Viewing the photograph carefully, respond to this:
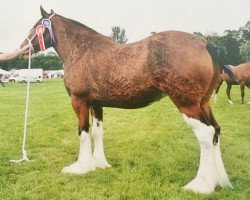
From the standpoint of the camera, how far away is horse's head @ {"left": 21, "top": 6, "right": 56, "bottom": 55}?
27.0 feet

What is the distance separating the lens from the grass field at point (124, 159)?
6543 millimetres

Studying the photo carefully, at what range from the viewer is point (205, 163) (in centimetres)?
650

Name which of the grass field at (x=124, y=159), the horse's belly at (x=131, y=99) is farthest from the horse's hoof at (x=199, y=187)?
the horse's belly at (x=131, y=99)

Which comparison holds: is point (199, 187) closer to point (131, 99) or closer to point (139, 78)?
point (131, 99)

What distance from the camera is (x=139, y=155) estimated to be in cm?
923

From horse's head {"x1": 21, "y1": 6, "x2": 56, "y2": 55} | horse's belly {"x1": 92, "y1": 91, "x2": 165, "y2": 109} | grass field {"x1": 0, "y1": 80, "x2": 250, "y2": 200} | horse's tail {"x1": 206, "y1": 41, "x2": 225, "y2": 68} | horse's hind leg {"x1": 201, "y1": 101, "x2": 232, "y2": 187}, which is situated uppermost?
horse's head {"x1": 21, "y1": 6, "x2": 56, "y2": 55}

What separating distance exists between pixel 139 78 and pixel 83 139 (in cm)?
191

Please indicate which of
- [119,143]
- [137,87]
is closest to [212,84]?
[137,87]

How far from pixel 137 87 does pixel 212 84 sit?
4.38 ft

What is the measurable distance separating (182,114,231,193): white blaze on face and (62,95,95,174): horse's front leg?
84.3 inches

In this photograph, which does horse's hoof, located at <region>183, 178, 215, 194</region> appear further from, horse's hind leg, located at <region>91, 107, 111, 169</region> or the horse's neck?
the horse's neck

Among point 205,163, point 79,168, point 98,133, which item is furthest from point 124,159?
point 205,163

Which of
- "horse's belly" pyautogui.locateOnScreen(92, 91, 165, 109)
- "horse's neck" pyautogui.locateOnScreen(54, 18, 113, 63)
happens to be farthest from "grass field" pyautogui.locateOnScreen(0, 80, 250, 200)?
"horse's neck" pyautogui.locateOnScreen(54, 18, 113, 63)

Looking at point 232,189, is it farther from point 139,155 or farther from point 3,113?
point 3,113
